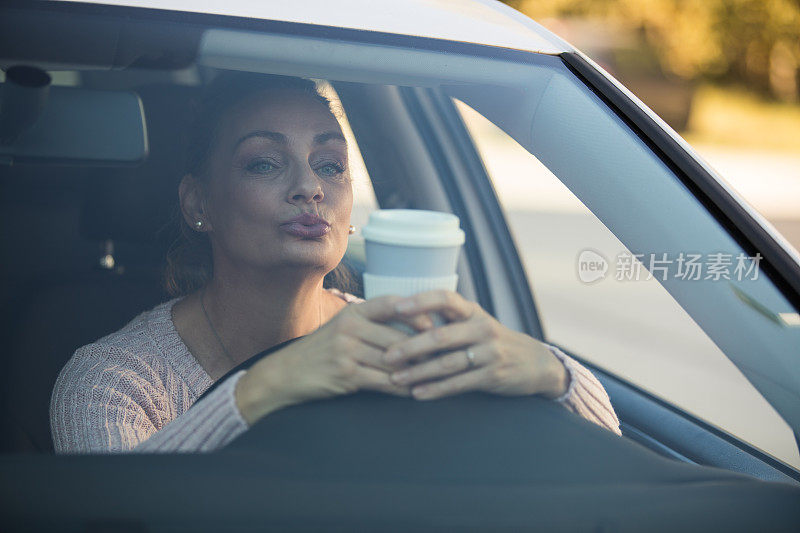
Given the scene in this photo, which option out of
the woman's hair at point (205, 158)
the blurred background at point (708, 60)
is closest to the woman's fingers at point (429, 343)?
the woman's hair at point (205, 158)

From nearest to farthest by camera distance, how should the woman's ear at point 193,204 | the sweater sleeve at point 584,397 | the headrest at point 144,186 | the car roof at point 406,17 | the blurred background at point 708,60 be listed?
the sweater sleeve at point 584,397 → the car roof at point 406,17 → the woman's ear at point 193,204 → the headrest at point 144,186 → the blurred background at point 708,60

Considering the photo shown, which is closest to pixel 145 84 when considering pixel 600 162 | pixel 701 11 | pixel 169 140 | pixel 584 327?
pixel 169 140

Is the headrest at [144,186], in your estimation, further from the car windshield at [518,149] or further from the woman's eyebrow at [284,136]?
the woman's eyebrow at [284,136]

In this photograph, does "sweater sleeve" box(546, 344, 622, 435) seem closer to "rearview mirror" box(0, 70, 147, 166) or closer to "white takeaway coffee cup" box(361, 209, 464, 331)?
"white takeaway coffee cup" box(361, 209, 464, 331)

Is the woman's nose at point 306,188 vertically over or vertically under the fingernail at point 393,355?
over

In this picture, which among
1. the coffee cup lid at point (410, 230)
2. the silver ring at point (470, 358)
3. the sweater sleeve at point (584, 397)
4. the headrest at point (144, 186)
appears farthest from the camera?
the headrest at point (144, 186)

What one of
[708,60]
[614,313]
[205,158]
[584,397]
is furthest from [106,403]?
[708,60]

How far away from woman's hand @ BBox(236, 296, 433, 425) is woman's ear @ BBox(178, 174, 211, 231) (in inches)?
20.6

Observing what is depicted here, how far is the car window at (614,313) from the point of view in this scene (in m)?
1.43

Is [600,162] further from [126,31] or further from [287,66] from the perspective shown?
[126,31]

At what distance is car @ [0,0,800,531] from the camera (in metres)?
0.95

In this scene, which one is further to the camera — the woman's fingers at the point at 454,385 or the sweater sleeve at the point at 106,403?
the sweater sleeve at the point at 106,403

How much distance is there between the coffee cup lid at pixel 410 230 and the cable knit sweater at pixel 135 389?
0.31m

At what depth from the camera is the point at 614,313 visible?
6055 mm
